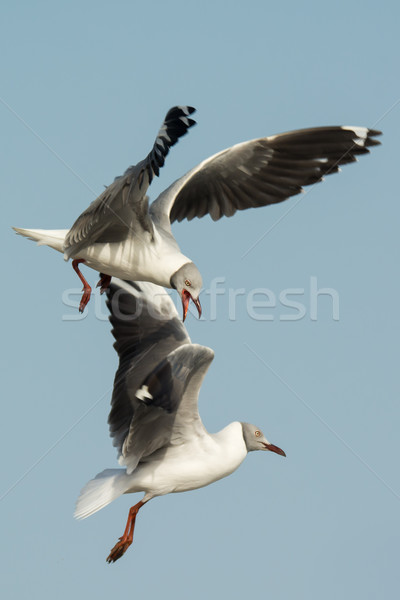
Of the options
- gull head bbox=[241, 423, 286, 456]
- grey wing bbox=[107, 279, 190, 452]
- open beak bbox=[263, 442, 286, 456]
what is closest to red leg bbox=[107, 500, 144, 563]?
grey wing bbox=[107, 279, 190, 452]

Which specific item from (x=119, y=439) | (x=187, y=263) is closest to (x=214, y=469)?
(x=119, y=439)

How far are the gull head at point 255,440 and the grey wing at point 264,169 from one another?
2110 mm

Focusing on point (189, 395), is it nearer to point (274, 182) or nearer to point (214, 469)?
point (214, 469)

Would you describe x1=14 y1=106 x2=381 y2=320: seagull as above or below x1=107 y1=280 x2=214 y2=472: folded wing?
above

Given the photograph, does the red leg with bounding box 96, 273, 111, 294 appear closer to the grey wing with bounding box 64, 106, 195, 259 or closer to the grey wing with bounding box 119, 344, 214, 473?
the grey wing with bounding box 64, 106, 195, 259

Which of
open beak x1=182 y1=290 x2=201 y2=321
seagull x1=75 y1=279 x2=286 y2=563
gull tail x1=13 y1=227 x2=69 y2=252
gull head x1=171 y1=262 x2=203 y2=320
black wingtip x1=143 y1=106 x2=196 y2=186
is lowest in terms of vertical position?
seagull x1=75 y1=279 x2=286 y2=563

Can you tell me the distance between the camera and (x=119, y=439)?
997 centimetres

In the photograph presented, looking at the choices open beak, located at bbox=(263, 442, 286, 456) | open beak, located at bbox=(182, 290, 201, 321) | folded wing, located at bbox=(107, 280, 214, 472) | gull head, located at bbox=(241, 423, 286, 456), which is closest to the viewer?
folded wing, located at bbox=(107, 280, 214, 472)

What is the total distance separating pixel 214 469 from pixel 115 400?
125 cm

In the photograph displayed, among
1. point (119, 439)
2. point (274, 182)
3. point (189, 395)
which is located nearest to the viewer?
point (189, 395)

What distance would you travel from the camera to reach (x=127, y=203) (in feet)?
29.3

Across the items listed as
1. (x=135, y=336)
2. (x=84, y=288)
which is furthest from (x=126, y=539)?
(x=84, y=288)

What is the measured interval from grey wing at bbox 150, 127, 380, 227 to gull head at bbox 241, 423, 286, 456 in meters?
2.11

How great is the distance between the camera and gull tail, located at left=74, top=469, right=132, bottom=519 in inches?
368
